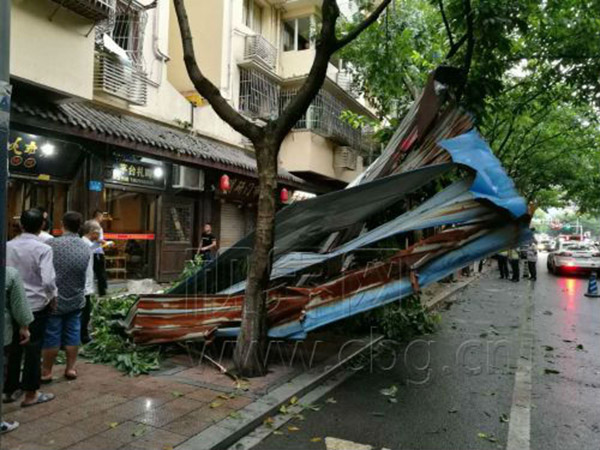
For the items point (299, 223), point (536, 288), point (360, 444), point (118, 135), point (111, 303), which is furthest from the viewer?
point (536, 288)

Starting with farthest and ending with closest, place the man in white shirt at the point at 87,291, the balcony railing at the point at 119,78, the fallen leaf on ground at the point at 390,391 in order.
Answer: the balcony railing at the point at 119,78 → the man in white shirt at the point at 87,291 → the fallen leaf on ground at the point at 390,391

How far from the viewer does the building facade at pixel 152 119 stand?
8570 millimetres

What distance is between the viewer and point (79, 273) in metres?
4.82

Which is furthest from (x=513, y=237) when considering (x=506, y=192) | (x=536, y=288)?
(x=536, y=288)

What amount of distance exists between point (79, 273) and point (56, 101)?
5.74 meters

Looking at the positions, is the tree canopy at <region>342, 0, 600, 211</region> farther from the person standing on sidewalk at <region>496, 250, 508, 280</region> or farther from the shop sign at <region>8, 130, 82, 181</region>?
the shop sign at <region>8, 130, 82, 181</region>

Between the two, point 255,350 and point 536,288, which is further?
point 536,288

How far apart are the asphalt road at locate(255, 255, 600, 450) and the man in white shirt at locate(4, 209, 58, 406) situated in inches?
84.6

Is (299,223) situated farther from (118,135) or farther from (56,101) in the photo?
(56,101)

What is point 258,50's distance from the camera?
15.8 m

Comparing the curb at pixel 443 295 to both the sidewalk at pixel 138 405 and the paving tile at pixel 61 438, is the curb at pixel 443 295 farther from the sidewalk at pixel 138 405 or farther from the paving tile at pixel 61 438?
the paving tile at pixel 61 438

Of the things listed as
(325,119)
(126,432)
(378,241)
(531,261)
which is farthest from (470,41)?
(531,261)

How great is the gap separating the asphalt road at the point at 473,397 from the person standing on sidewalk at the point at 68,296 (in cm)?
236

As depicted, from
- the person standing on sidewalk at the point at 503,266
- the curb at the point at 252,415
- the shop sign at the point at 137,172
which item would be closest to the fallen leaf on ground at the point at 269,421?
the curb at the point at 252,415
